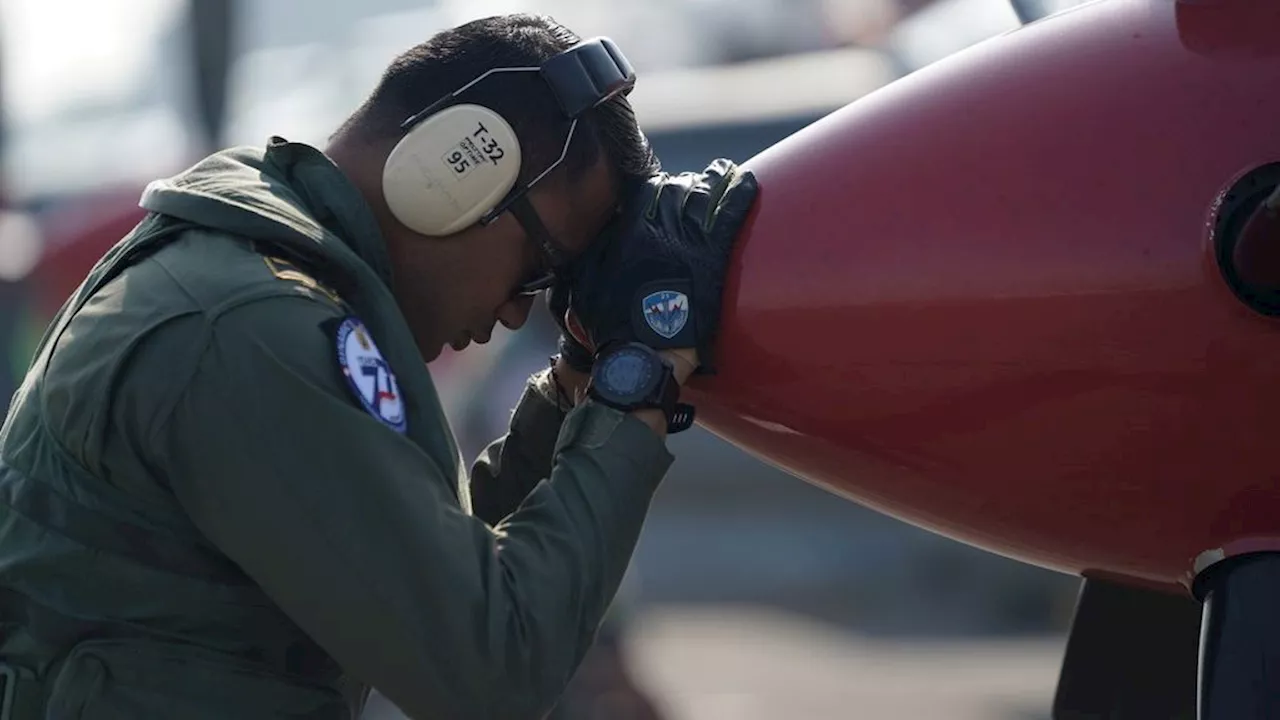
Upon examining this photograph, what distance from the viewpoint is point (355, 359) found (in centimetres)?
171

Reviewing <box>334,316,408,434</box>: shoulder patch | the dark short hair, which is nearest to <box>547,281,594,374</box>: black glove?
the dark short hair

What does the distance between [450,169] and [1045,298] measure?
62 cm

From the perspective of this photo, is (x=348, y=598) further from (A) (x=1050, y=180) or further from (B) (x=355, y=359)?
(A) (x=1050, y=180)

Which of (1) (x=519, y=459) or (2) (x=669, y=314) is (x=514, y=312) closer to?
(2) (x=669, y=314)

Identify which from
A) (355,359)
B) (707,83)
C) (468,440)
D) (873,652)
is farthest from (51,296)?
(355,359)

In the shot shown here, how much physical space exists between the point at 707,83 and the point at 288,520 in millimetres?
11521

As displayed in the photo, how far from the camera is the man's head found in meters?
1.98

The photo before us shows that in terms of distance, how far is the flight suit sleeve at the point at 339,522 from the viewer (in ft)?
5.43

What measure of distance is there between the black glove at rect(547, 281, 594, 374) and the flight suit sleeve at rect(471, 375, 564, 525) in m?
0.09

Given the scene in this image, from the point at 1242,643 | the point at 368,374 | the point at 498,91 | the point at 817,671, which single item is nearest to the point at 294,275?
the point at 368,374

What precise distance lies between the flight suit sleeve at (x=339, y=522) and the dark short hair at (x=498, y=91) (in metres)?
0.35

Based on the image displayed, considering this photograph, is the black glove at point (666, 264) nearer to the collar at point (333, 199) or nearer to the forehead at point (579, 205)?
the forehead at point (579, 205)

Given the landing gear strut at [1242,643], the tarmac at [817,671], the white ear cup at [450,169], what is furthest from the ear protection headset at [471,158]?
the tarmac at [817,671]

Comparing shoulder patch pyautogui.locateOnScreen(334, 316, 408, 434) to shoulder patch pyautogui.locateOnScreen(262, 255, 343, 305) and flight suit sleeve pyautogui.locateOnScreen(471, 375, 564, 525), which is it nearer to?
shoulder patch pyautogui.locateOnScreen(262, 255, 343, 305)
